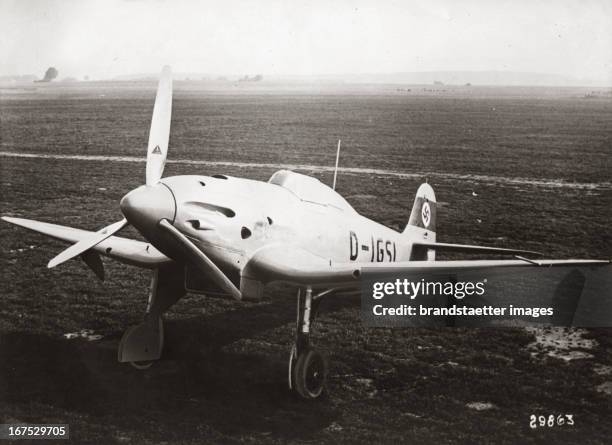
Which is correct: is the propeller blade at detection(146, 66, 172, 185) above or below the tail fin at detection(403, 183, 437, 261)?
above

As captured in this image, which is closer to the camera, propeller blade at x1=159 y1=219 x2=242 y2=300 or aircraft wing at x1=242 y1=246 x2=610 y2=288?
propeller blade at x1=159 y1=219 x2=242 y2=300

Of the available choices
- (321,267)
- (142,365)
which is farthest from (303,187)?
(142,365)

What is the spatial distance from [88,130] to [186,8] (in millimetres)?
23635

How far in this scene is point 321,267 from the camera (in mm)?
6215

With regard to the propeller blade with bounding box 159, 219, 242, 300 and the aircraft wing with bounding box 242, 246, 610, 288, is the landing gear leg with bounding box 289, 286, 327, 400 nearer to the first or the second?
the aircraft wing with bounding box 242, 246, 610, 288

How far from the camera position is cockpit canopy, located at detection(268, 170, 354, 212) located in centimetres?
695

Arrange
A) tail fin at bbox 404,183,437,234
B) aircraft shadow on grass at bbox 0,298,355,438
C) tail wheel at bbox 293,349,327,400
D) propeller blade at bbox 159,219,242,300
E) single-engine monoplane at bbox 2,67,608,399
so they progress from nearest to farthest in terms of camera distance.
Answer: propeller blade at bbox 159,219,242,300 → single-engine monoplane at bbox 2,67,608,399 → aircraft shadow on grass at bbox 0,298,355,438 → tail wheel at bbox 293,349,327,400 → tail fin at bbox 404,183,437,234

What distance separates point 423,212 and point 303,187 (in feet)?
11.3

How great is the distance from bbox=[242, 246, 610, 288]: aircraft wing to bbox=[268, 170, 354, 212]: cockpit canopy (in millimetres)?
887

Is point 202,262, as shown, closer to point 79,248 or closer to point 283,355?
point 79,248

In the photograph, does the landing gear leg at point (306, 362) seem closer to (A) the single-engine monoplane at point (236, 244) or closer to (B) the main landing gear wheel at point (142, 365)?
(A) the single-engine monoplane at point (236, 244)

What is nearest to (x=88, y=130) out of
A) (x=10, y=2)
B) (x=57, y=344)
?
(x=10, y=2)

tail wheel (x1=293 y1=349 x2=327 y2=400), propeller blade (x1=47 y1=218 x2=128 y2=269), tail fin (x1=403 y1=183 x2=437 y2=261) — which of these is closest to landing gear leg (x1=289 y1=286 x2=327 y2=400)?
tail wheel (x1=293 y1=349 x2=327 y2=400)

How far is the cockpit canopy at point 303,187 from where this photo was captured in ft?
22.8
